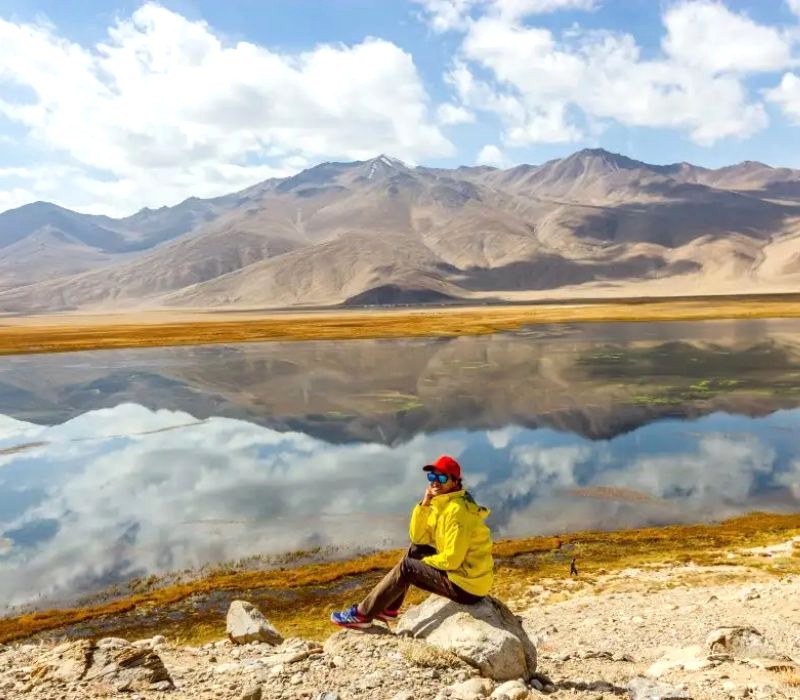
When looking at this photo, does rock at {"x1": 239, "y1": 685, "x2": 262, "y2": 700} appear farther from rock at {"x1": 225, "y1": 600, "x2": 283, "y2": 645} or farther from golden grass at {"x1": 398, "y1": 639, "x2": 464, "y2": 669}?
rock at {"x1": 225, "y1": 600, "x2": 283, "y2": 645}

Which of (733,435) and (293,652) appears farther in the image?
(733,435)

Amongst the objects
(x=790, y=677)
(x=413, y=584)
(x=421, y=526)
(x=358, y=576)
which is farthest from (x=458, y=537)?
(x=358, y=576)

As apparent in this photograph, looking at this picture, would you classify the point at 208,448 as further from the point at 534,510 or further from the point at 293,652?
the point at 293,652

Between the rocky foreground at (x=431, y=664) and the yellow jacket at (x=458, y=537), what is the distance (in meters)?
0.60

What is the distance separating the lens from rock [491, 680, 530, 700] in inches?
287

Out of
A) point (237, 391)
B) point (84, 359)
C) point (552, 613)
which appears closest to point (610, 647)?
point (552, 613)

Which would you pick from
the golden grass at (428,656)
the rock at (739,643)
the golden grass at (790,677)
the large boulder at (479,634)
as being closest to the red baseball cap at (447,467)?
the large boulder at (479,634)

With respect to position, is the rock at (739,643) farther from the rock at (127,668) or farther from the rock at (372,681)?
the rock at (127,668)

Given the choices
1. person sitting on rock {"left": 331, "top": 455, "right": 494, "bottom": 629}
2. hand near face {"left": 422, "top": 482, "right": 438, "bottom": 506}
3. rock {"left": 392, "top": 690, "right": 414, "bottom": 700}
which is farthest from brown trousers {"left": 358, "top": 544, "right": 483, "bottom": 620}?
rock {"left": 392, "top": 690, "right": 414, "bottom": 700}

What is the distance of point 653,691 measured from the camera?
24.6ft

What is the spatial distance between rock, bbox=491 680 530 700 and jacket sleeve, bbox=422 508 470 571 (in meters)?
1.43

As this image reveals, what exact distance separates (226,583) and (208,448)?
15.1 metres

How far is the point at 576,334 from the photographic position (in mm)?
84125

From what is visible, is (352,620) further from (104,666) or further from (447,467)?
(104,666)
